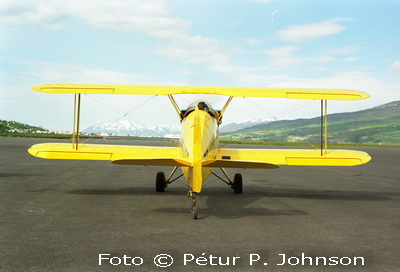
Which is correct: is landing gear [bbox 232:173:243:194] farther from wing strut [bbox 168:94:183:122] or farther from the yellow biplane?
wing strut [bbox 168:94:183:122]

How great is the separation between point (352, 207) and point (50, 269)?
8152mm

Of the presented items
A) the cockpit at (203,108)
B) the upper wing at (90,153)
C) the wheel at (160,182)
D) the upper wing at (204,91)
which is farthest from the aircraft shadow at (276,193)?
the upper wing at (204,91)

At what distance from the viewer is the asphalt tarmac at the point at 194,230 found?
5695mm

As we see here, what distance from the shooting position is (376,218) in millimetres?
9406

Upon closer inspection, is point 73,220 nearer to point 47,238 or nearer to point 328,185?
point 47,238

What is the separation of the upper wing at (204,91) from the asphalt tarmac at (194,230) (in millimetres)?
2957

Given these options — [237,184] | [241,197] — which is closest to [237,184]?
[237,184]

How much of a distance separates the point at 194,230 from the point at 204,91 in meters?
5.00

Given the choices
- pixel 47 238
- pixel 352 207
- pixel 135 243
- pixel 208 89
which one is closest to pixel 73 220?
pixel 47 238

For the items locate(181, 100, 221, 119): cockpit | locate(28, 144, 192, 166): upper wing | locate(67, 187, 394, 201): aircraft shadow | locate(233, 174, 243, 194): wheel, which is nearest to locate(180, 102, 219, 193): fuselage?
locate(181, 100, 221, 119): cockpit

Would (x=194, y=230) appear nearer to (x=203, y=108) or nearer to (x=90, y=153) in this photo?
(x=203, y=108)

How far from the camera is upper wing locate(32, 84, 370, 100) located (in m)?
11.7

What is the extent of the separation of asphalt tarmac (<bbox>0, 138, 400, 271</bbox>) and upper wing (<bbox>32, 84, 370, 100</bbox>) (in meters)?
2.96

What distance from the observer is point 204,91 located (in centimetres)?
1169
